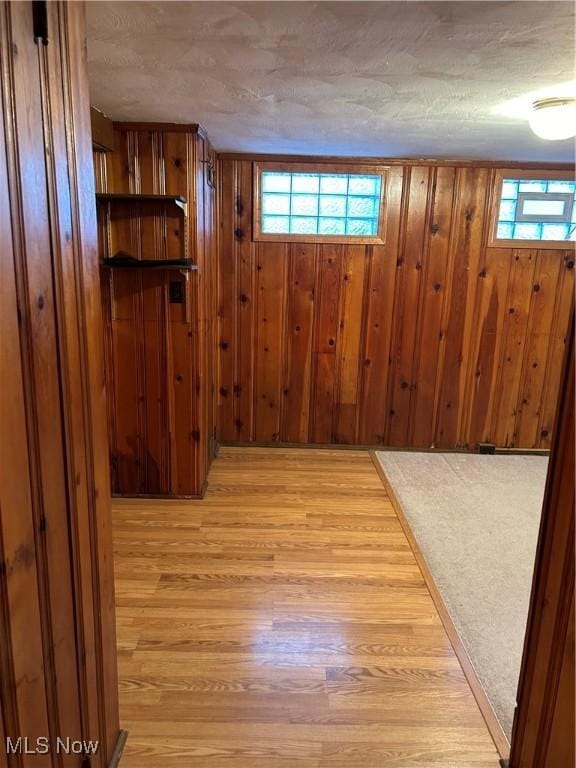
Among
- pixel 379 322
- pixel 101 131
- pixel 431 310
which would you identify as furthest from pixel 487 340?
pixel 101 131

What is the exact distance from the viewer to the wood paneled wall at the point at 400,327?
376 centimetres

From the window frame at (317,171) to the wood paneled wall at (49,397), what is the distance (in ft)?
8.64

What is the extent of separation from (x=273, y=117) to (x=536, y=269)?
2409 millimetres

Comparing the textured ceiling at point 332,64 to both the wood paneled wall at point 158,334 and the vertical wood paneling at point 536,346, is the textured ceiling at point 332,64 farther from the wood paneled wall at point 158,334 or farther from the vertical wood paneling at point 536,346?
the vertical wood paneling at point 536,346

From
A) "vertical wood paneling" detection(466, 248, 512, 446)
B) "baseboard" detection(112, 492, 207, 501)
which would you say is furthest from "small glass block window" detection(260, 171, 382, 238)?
"baseboard" detection(112, 492, 207, 501)

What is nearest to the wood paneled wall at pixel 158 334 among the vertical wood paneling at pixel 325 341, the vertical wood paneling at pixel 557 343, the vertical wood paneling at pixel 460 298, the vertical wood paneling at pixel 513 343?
the vertical wood paneling at pixel 325 341

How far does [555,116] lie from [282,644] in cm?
251

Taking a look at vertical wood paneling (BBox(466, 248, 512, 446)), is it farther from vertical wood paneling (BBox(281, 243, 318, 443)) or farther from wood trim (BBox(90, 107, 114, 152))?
wood trim (BBox(90, 107, 114, 152))

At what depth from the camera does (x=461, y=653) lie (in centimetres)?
197

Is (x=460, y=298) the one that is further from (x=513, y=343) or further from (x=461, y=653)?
(x=461, y=653)

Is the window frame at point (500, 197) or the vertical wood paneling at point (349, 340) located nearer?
the window frame at point (500, 197)

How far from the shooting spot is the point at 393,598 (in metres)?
2.29

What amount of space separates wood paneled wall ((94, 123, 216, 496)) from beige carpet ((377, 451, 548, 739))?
1.50m

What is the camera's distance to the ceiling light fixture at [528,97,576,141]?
212 cm
